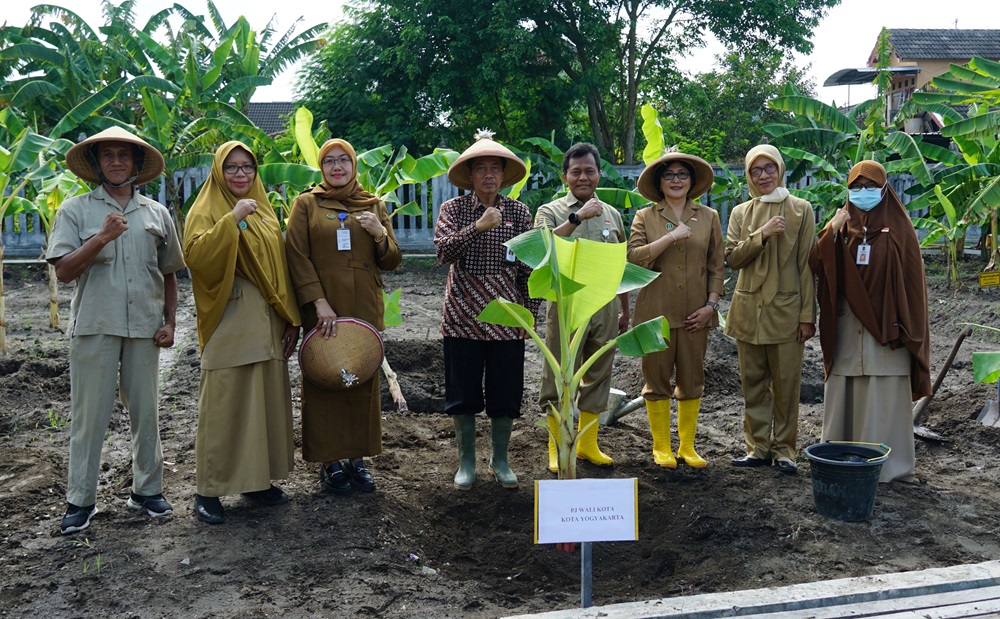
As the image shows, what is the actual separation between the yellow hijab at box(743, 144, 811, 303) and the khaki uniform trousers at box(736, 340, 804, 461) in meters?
0.35

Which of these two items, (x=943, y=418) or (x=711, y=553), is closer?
(x=711, y=553)

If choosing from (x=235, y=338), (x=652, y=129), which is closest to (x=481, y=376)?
(x=235, y=338)

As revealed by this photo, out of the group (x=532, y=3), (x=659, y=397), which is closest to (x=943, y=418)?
(x=659, y=397)

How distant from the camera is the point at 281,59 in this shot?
18500mm

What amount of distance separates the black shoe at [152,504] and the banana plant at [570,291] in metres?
2.00

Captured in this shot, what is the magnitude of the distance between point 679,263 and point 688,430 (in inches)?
42.1

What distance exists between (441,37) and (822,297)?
12352mm

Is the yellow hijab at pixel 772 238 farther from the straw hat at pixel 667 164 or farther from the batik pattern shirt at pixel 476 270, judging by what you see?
the batik pattern shirt at pixel 476 270

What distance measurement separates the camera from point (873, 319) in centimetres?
513

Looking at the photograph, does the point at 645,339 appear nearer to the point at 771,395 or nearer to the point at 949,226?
the point at 771,395

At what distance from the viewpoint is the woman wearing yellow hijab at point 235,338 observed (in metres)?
4.47

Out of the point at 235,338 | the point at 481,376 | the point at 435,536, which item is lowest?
the point at 435,536

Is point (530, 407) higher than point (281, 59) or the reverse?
the reverse

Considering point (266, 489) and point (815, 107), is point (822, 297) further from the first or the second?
point (815, 107)
